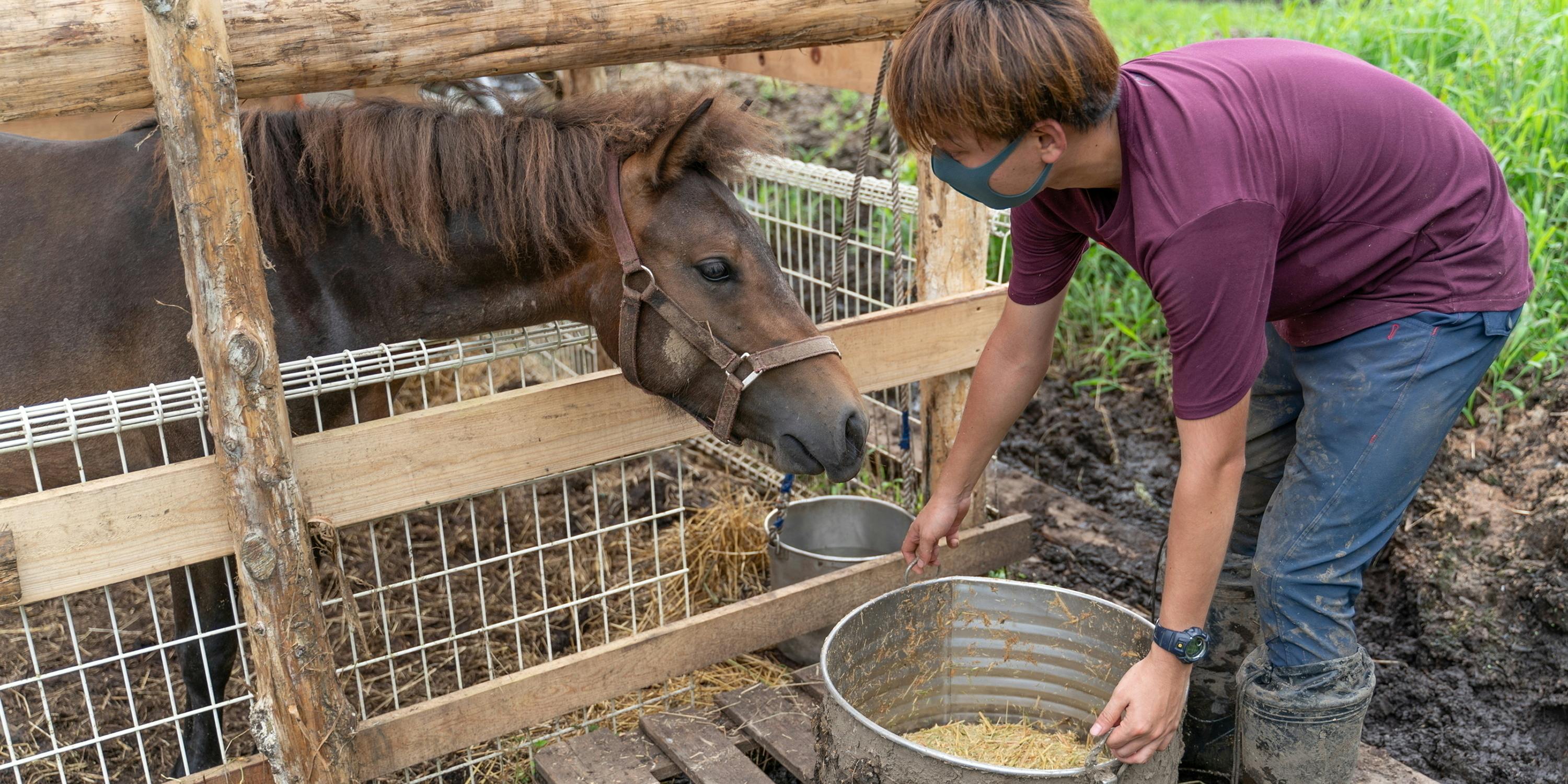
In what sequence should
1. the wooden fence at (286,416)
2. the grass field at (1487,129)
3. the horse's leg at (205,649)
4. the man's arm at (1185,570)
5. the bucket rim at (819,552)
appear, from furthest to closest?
the grass field at (1487,129) < the bucket rim at (819,552) < the horse's leg at (205,649) < the wooden fence at (286,416) < the man's arm at (1185,570)

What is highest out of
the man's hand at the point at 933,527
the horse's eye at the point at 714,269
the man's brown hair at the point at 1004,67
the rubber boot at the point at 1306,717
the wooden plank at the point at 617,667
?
the man's brown hair at the point at 1004,67

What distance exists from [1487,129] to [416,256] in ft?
13.9

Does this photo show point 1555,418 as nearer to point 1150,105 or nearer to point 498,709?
point 1150,105

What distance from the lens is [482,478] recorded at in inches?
92.0

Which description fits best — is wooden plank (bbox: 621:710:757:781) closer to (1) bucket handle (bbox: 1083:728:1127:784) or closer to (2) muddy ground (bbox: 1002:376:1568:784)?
(1) bucket handle (bbox: 1083:728:1127:784)

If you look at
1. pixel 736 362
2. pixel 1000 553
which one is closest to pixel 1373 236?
pixel 736 362

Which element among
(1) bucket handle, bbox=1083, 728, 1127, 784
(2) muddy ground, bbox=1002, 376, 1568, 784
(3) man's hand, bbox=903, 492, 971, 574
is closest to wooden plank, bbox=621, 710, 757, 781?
(3) man's hand, bbox=903, 492, 971, 574

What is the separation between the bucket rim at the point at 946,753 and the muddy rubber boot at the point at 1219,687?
1.15 feet

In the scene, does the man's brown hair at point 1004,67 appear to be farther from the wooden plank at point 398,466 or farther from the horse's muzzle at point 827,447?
the wooden plank at point 398,466

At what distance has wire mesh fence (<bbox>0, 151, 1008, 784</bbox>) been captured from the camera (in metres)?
2.19

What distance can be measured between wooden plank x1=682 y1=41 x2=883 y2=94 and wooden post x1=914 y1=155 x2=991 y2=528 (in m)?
0.53

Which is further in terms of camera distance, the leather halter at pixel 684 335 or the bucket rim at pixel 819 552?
the bucket rim at pixel 819 552

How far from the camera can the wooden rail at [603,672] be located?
2340mm

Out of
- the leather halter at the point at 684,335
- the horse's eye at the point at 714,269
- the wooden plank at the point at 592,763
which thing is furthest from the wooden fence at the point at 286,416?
the horse's eye at the point at 714,269
